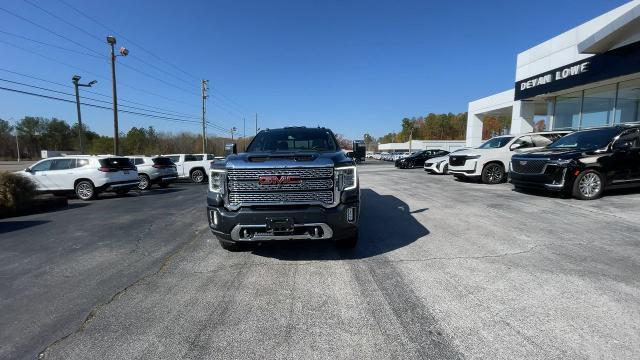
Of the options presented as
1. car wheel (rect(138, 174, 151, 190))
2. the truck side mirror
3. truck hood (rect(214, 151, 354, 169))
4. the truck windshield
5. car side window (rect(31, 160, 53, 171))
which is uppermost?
the truck windshield

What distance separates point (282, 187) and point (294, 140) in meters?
1.97

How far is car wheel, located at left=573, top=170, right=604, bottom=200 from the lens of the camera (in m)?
7.72

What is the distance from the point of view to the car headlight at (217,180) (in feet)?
13.6

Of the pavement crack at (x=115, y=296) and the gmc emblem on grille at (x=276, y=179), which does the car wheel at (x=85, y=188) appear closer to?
the pavement crack at (x=115, y=296)

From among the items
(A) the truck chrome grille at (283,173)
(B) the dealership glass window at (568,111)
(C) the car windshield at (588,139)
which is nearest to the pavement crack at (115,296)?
(A) the truck chrome grille at (283,173)

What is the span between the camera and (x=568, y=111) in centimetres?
1773

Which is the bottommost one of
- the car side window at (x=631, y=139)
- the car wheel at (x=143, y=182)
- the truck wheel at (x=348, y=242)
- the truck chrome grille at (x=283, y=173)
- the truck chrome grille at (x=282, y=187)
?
the car wheel at (x=143, y=182)

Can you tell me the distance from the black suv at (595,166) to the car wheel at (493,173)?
3.54 m

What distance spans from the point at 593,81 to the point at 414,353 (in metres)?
17.8

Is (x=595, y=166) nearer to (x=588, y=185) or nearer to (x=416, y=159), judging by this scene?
(x=588, y=185)

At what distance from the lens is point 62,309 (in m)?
3.21

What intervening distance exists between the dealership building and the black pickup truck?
14.9 meters

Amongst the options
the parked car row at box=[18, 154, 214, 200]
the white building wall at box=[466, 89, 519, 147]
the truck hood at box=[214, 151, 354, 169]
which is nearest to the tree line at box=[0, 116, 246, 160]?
the white building wall at box=[466, 89, 519, 147]

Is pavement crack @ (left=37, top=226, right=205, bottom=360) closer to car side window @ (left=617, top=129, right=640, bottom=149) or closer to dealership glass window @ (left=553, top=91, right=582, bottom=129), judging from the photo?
car side window @ (left=617, top=129, right=640, bottom=149)
